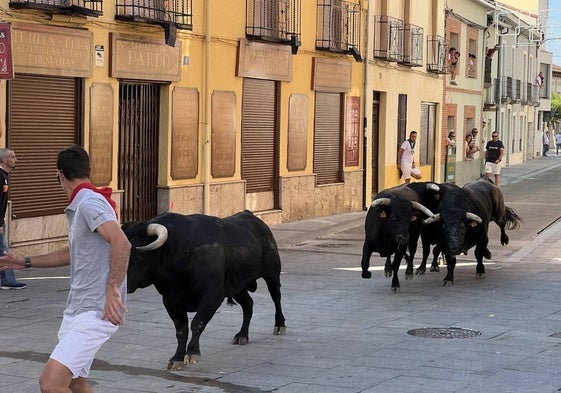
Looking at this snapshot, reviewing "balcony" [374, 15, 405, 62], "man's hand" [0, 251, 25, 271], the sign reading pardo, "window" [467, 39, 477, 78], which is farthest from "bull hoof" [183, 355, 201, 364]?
"window" [467, 39, 477, 78]

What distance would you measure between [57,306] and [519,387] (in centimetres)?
580

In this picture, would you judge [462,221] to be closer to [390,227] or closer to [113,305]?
[390,227]

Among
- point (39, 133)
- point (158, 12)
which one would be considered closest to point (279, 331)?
point (39, 133)

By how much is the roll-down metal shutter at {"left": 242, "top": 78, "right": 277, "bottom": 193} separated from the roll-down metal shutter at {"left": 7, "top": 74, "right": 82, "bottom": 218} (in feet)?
19.0

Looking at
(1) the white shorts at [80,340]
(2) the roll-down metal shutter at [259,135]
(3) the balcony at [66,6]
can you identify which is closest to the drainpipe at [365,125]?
(2) the roll-down metal shutter at [259,135]

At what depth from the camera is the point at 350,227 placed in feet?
78.4

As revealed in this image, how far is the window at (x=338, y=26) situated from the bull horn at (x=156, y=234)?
16.9 meters

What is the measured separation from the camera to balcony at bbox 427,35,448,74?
35.4 m

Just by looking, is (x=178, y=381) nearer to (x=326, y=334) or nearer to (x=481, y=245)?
(x=326, y=334)

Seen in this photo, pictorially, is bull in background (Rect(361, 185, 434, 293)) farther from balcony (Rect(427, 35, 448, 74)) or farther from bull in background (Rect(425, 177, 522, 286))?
balcony (Rect(427, 35, 448, 74))

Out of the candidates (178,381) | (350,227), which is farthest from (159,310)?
(350,227)

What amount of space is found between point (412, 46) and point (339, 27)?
6427mm

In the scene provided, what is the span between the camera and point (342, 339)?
35.6 feet

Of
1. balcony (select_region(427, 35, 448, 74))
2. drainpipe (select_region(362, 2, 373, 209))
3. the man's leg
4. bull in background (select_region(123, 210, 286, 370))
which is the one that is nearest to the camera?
the man's leg
